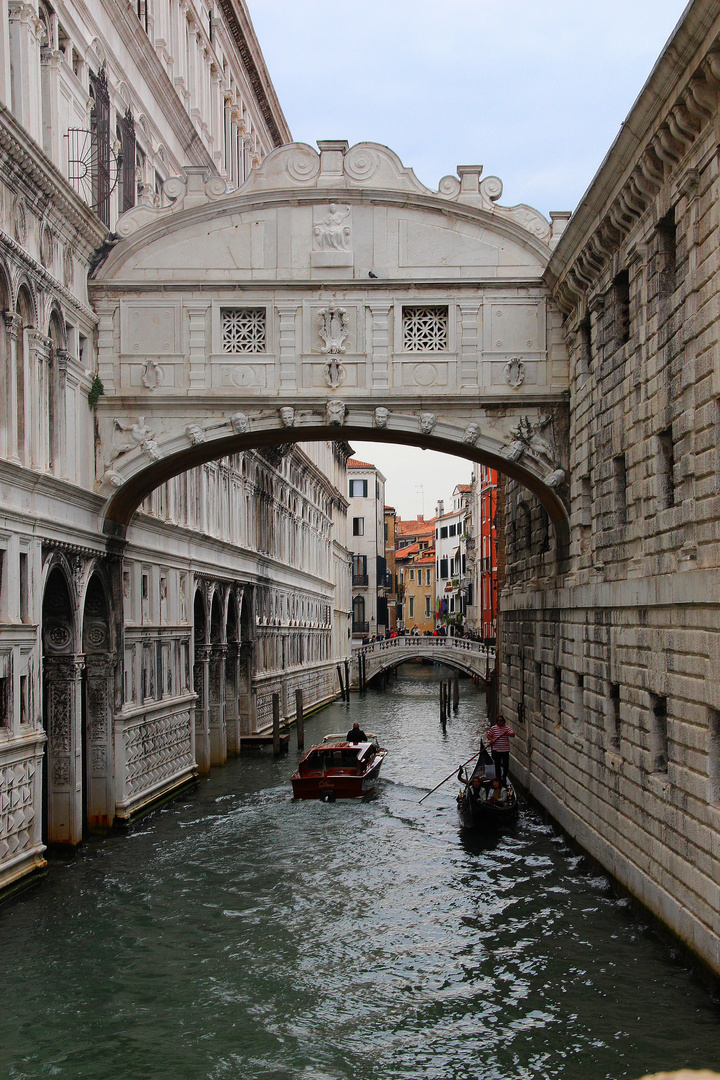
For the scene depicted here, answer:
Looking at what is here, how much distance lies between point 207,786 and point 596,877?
32.0 ft

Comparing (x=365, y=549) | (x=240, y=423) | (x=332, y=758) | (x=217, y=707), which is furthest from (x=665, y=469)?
(x=365, y=549)

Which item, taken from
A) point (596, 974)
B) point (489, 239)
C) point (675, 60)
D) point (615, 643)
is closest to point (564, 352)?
point (489, 239)

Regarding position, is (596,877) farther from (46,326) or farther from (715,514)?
(46,326)

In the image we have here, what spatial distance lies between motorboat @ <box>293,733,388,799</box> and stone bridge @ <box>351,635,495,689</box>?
68.3 feet

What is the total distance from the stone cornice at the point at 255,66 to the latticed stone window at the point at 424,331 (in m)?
15.7

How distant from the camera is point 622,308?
1361 centimetres

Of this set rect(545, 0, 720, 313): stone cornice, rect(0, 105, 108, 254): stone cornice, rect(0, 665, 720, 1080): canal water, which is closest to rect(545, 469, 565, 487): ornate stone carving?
rect(545, 0, 720, 313): stone cornice

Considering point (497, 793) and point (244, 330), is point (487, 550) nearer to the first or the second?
point (497, 793)

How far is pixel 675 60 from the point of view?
32.2 ft

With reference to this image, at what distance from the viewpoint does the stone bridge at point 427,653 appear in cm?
4662

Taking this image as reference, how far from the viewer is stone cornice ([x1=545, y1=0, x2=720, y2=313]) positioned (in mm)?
9398

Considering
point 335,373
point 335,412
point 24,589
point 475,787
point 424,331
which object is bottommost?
point 475,787

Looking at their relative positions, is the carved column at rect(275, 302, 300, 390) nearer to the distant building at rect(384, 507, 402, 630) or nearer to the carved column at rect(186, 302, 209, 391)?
the carved column at rect(186, 302, 209, 391)

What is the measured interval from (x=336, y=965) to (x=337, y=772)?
388 inches
